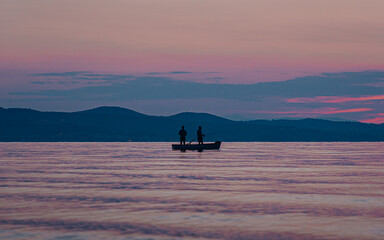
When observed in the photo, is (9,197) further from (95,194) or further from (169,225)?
(169,225)

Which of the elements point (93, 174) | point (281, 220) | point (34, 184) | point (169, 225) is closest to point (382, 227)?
point (281, 220)

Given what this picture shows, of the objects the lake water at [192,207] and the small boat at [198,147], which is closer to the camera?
the lake water at [192,207]

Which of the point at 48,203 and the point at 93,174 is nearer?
the point at 48,203

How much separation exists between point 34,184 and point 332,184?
12.1 m

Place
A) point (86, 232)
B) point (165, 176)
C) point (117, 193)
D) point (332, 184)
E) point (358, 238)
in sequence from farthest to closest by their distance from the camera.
A: point (165, 176) < point (332, 184) < point (117, 193) < point (86, 232) < point (358, 238)

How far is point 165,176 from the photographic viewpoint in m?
28.6

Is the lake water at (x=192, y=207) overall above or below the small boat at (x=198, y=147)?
below

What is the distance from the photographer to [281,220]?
49.3 feet

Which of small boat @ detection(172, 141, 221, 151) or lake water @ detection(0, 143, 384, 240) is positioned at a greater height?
small boat @ detection(172, 141, 221, 151)

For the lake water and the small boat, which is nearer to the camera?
the lake water

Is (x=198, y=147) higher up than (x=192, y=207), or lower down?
higher up

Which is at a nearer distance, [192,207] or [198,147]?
[192,207]

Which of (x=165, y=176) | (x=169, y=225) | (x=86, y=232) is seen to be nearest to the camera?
(x=86, y=232)

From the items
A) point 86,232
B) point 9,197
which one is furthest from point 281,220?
point 9,197
